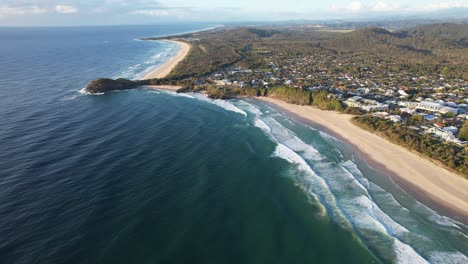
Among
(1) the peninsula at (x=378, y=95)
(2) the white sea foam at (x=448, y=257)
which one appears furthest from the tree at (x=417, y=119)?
(2) the white sea foam at (x=448, y=257)

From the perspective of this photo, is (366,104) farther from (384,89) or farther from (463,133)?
(463,133)

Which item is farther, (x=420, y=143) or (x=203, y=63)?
(x=203, y=63)

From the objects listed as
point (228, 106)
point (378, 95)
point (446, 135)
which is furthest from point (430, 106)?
point (228, 106)

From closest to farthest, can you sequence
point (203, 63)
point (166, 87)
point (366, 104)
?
point (366, 104), point (166, 87), point (203, 63)

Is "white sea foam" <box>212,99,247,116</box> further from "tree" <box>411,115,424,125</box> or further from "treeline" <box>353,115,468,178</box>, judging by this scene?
"tree" <box>411,115,424,125</box>

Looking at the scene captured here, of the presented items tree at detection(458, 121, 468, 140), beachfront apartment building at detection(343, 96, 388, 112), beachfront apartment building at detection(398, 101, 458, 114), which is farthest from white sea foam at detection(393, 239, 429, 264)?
beachfront apartment building at detection(398, 101, 458, 114)

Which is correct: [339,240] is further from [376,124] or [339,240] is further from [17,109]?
[17,109]

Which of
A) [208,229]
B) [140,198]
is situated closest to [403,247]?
A: [208,229]
